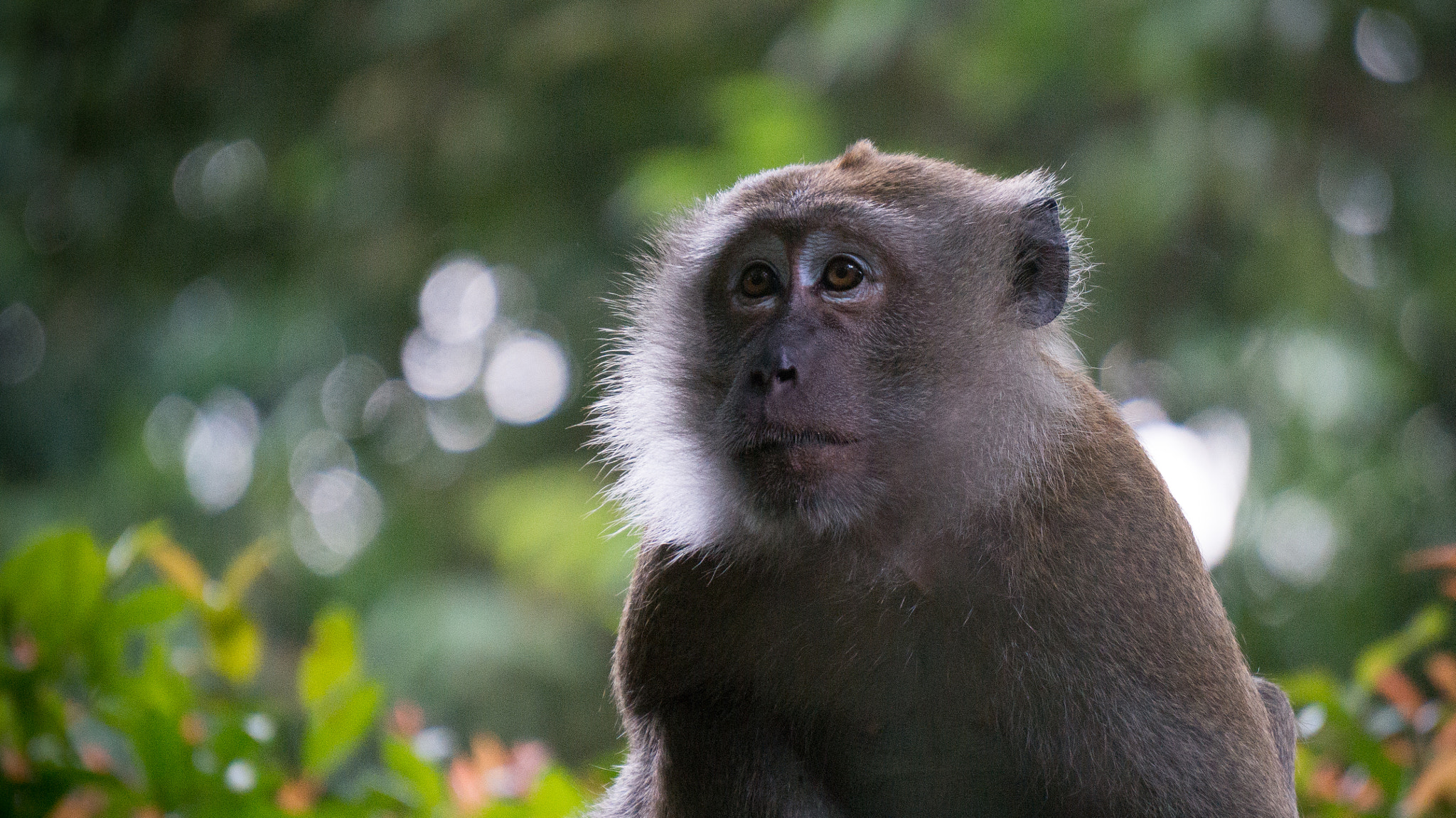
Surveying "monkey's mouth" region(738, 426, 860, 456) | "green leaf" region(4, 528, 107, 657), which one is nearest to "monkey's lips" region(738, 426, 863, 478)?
"monkey's mouth" region(738, 426, 860, 456)

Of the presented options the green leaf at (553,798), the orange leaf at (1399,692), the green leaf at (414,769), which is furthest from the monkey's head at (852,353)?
the orange leaf at (1399,692)

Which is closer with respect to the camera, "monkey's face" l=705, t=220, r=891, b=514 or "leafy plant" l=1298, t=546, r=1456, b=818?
"monkey's face" l=705, t=220, r=891, b=514

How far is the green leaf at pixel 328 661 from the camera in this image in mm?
2920

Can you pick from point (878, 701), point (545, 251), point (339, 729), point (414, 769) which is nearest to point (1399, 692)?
Answer: point (878, 701)

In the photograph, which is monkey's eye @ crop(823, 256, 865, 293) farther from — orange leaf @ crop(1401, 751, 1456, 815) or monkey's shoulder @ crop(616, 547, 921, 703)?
orange leaf @ crop(1401, 751, 1456, 815)

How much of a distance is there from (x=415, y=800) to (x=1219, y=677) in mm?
1817

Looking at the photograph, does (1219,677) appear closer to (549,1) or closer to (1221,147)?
(1221,147)

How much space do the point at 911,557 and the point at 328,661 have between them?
1.41 meters

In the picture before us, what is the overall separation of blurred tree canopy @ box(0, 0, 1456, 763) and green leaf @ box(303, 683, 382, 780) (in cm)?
283

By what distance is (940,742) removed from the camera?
7.68ft

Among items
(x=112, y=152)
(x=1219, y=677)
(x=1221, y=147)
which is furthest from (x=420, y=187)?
(x=1219, y=677)

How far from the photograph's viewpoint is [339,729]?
2.84 metres

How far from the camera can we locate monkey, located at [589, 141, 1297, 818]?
2.28 metres

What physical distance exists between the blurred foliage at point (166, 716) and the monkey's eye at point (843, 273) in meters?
1.29
